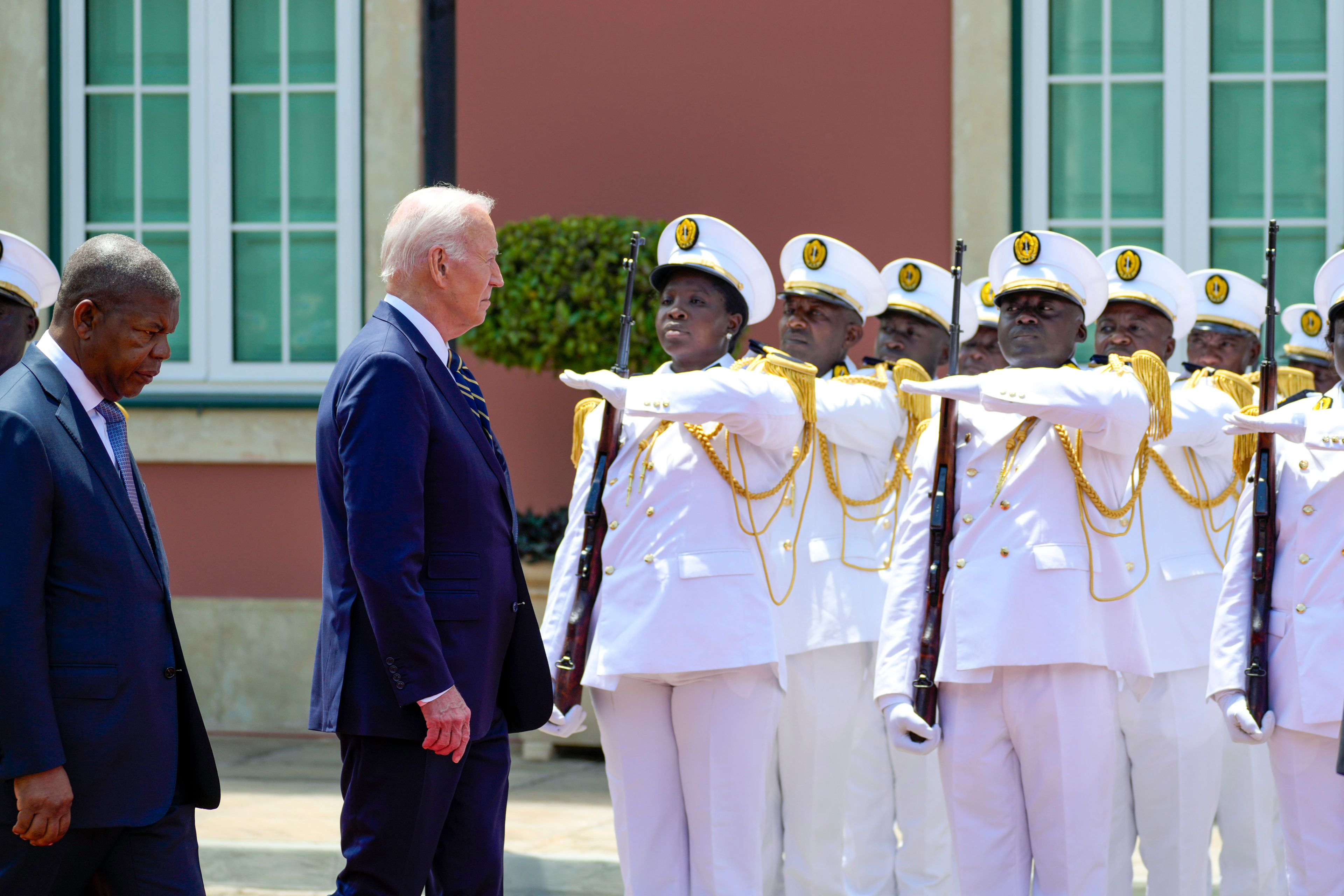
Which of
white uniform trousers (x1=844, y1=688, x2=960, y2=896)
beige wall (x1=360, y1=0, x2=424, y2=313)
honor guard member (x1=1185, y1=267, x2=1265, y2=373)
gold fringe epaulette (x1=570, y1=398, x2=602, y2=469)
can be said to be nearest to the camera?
gold fringe epaulette (x1=570, y1=398, x2=602, y2=469)

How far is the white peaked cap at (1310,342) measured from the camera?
220 inches

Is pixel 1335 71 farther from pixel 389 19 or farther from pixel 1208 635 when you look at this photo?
pixel 389 19

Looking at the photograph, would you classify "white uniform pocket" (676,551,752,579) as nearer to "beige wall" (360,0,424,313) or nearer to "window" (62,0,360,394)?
"beige wall" (360,0,424,313)

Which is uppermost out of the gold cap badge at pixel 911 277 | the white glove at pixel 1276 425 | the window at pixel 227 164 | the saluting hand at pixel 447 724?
the window at pixel 227 164

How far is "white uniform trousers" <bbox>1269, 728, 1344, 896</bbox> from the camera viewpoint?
3543 millimetres

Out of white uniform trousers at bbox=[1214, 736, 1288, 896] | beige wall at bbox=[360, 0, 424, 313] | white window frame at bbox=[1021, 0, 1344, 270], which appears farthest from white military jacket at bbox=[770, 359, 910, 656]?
beige wall at bbox=[360, 0, 424, 313]

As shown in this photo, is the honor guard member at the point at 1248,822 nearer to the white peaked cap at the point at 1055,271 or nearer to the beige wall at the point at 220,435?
the white peaked cap at the point at 1055,271

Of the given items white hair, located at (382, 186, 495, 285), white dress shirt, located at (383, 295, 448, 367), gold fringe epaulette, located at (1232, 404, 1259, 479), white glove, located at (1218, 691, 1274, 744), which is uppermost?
white hair, located at (382, 186, 495, 285)

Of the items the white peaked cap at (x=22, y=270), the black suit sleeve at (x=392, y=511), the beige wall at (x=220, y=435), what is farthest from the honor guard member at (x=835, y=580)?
the beige wall at (x=220, y=435)

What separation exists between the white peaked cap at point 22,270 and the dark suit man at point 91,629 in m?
1.90

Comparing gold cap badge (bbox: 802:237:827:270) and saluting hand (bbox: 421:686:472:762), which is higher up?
gold cap badge (bbox: 802:237:827:270)

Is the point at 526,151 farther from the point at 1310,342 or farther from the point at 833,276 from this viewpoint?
the point at 1310,342

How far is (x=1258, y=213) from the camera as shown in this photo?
7.27m

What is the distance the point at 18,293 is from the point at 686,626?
2292 mm
